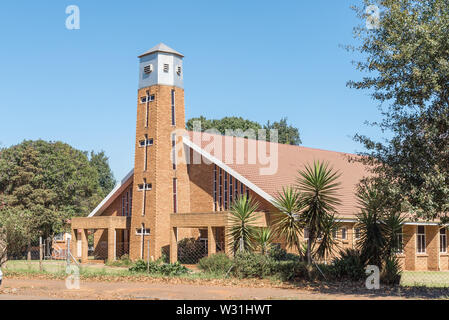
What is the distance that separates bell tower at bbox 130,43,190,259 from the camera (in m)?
31.5

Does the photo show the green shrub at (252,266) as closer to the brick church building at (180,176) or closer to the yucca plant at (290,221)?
the yucca plant at (290,221)

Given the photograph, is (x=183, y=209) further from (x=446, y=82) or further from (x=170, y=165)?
(x=446, y=82)

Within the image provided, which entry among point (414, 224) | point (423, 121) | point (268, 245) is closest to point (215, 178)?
point (268, 245)

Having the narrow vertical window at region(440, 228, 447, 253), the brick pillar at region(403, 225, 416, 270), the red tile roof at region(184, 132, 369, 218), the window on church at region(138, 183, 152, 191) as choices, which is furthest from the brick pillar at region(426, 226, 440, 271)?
the window on church at region(138, 183, 152, 191)

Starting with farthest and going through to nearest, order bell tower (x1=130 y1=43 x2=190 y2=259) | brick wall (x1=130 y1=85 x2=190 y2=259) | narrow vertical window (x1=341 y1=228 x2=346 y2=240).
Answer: bell tower (x1=130 y1=43 x2=190 y2=259) < brick wall (x1=130 y1=85 x2=190 y2=259) < narrow vertical window (x1=341 y1=228 x2=346 y2=240)

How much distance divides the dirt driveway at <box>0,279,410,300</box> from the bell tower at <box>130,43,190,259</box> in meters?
12.8

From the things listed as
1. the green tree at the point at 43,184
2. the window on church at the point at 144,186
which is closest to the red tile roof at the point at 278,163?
the window on church at the point at 144,186

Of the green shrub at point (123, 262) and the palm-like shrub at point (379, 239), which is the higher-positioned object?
the palm-like shrub at point (379, 239)

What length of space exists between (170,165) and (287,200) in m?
13.2

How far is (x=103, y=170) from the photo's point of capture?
3184 inches

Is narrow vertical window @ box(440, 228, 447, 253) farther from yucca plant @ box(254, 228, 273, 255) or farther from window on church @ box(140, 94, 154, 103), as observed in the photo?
window on church @ box(140, 94, 154, 103)

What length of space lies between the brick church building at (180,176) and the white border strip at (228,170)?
0.06 m

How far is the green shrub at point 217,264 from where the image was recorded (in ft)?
Result: 69.1

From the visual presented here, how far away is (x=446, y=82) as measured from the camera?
48.5 feet
